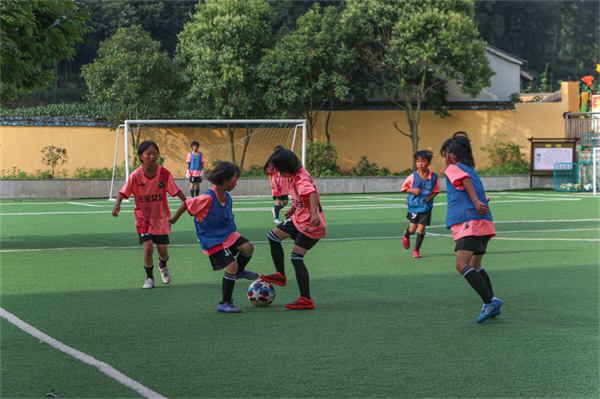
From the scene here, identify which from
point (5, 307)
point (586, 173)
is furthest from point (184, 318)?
point (586, 173)

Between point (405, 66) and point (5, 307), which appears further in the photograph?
point (405, 66)

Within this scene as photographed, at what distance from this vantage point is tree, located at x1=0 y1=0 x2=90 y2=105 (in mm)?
3012

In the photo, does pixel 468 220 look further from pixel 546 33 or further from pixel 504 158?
pixel 546 33

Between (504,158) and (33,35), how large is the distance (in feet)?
85.9

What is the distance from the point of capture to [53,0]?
12.3 ft

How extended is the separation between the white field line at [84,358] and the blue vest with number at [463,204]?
2.91 metres

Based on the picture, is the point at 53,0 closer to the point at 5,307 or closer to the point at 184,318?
the point at 184,318

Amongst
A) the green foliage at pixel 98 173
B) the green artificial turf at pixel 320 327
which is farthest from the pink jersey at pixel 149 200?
the green foliage at pixel 98 173

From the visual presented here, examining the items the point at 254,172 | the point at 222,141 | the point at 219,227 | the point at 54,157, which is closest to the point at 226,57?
the point at 222,141

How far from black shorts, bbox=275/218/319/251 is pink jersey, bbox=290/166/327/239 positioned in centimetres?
4

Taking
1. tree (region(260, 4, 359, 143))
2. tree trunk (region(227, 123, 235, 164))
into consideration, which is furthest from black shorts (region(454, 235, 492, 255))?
tree trunk (region(227, 123, 235, 164))

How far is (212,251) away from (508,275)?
3.77m

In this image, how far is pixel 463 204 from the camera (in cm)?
520

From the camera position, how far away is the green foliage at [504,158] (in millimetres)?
27016
